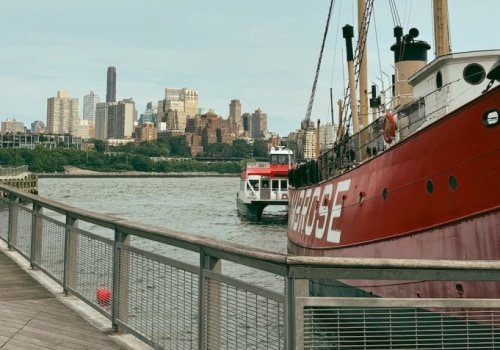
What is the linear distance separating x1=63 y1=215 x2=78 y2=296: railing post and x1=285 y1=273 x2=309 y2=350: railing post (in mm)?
5058

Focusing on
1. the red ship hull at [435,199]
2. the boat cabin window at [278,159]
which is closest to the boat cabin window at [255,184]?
the boat cabin window at [278,159]

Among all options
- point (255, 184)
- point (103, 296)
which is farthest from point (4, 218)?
point (255, 184)

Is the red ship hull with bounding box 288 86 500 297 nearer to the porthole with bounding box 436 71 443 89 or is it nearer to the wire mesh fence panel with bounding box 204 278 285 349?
the porthole with bounding box 436 71 443 89

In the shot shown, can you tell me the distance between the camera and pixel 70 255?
7.73 m

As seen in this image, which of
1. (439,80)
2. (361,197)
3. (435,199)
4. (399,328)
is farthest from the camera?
(361,197)

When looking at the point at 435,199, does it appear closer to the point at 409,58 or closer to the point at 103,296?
the point at 103,296

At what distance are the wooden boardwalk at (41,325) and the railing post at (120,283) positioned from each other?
21 centimetres

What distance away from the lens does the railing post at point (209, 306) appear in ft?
14.3

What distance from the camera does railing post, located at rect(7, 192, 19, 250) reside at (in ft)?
37.7

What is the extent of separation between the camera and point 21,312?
6703mm

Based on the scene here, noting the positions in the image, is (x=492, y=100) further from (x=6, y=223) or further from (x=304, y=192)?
(x=304, y=192)

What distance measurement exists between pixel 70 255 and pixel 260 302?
15.4 feet

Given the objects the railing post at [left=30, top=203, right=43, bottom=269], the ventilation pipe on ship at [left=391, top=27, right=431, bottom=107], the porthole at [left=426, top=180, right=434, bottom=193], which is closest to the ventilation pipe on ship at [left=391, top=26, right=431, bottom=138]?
the ventilation pipe on ship at [left=391, top=27, right=431, bottom=107]

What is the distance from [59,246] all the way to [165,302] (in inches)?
146
